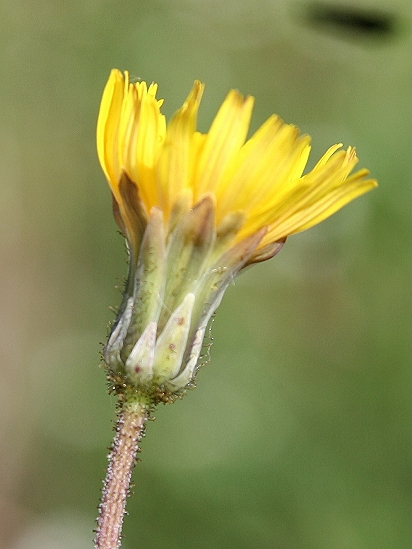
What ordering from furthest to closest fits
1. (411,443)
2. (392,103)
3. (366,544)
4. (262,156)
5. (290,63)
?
(290,63) < (392,103) < (411,443) < (366,544) < (262,156)

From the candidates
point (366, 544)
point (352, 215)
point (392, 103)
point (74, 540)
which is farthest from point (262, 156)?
point (392, 103)

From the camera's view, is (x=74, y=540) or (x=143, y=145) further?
(x=74, y=540)

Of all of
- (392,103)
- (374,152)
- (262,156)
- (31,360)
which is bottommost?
(262,156)

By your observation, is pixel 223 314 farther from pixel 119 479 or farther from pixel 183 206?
pixel 119 479

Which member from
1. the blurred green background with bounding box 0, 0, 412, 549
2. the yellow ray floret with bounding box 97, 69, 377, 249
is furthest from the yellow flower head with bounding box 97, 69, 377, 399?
the blurred green background with bounding box 0, 0, 412, 549

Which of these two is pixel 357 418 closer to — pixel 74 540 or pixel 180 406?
pixel 180 406

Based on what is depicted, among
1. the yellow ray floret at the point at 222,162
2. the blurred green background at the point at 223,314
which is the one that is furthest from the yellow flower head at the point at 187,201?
the blurred green background at the point at 223,314

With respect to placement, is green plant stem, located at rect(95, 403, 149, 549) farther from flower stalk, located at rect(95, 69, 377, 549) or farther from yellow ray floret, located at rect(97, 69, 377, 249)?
yellow ray floret, located at rect(97, 69, 377, 249)
